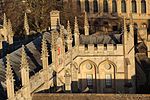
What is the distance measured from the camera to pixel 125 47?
1470 inches

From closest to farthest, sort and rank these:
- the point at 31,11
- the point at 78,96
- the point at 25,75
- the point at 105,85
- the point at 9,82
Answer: the point at 9,82 → the point at 25,75 → the point at 78,96 → the point at 105,85 → the point at 31,11

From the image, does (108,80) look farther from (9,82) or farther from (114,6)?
(114,6)

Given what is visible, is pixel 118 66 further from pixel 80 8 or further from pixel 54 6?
pixel 80 8

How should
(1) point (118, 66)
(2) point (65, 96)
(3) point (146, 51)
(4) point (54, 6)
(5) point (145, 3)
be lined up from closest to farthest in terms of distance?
(2) point (65, 96) → (1) point (118, 66) → (3) point (146, 51) → (4) point (54, 6) → (5) point (145, 3)

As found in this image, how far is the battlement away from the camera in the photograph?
122ft

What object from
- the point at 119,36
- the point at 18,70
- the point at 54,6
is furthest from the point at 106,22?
the point at 18,70

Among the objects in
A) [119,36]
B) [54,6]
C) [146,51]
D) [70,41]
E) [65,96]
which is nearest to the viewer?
[65,96]

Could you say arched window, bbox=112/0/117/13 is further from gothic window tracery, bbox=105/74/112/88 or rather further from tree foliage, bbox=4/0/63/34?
gothic window tracery, bbox=105/74/112/88

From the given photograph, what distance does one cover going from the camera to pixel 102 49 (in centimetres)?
3731

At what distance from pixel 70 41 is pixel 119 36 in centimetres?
667

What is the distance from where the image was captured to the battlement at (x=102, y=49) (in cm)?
3728

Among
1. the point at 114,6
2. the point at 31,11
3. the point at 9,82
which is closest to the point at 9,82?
the point at 9,82

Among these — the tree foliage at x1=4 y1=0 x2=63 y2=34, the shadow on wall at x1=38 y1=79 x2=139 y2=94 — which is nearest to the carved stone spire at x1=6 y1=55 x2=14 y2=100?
the shadow on wall at x1=38 y1=79 x2=139 y2=94

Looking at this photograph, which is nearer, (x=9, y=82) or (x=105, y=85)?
(x=9, y=82)
